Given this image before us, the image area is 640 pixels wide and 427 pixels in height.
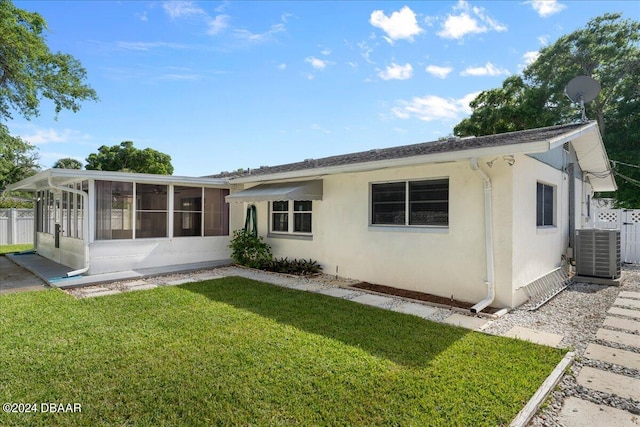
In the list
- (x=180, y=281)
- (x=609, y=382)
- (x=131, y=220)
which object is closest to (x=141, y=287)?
(x=180, y=281)

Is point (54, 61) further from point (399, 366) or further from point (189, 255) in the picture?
point (399, 366)

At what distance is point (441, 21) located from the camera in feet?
48.2

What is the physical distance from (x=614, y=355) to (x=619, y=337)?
1.20 meters

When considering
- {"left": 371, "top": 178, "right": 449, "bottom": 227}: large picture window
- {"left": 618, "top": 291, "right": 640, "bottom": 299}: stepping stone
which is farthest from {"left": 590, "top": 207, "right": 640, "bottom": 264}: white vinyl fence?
{"left": 371, "top": 178, "right": 449, "bottom": 227}: large picture window

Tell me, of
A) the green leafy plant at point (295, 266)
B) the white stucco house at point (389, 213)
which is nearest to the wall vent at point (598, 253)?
the white stucco house at point (389, 213)

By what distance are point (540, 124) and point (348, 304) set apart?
3147 centimetres

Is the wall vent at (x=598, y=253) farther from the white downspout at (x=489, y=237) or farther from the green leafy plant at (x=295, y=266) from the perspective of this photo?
the green leafy plant at (x=295, y=266)

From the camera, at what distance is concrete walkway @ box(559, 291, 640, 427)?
4.09 m

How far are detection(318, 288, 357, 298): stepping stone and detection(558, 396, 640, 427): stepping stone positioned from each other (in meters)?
6.00

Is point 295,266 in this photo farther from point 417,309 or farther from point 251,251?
point 417,309

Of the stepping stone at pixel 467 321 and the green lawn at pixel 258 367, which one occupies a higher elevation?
the green lawn at pixel 258 367

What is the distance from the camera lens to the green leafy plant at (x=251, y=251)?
14.3m

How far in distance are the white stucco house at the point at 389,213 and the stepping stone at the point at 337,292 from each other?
4.43 feet

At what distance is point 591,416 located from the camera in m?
4.14
